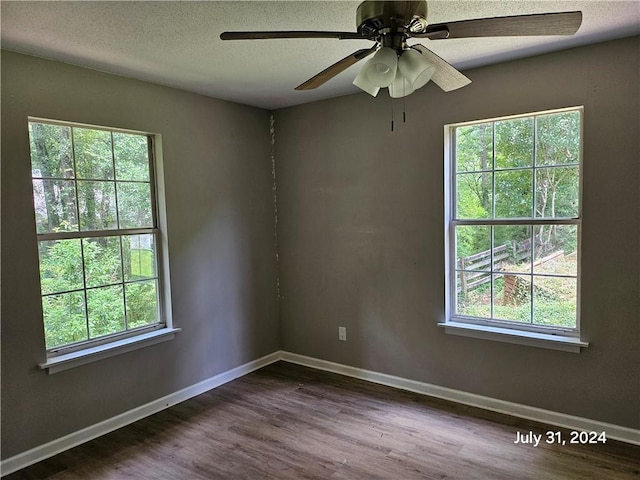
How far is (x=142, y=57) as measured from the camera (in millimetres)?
2455

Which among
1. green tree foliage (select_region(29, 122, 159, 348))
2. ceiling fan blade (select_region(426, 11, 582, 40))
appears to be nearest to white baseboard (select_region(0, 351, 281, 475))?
green tree foliage (select_region(29, 122, 159, 348))

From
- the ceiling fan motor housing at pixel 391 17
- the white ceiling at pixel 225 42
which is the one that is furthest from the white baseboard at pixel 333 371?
the ceiling fan motor housing at pixel 391 17

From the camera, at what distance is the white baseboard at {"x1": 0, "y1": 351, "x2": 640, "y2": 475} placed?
243cm

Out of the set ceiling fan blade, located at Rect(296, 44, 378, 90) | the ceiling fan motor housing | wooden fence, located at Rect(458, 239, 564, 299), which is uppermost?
the ceiling fan motor housing

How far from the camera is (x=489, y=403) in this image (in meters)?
2.90

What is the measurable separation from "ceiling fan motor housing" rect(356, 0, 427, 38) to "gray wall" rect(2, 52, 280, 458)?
6.49 feet

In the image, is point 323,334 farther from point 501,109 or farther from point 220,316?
point 501,109

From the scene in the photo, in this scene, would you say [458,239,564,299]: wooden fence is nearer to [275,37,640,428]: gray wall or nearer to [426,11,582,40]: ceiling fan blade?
[275,37,640,428]: gray wall

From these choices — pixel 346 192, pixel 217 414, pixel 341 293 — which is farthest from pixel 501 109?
pixel 217 414

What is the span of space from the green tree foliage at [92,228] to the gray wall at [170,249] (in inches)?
4.4

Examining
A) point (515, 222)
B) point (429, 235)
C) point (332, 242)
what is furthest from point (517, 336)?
point (332, 242)

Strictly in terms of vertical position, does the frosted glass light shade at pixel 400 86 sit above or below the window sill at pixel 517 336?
above

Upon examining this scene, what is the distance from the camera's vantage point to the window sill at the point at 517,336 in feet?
8.43

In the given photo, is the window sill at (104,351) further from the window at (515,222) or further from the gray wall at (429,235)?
the window at (515,222)
